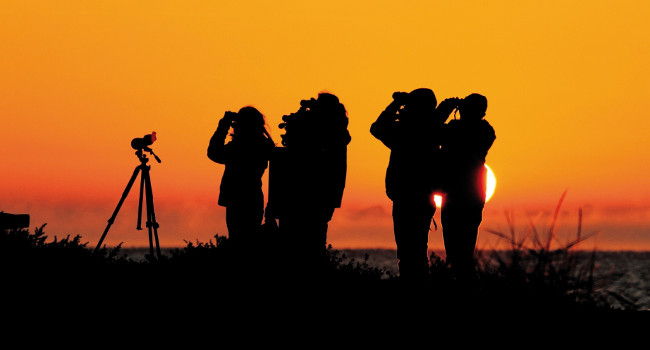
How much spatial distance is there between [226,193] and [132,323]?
3913mm

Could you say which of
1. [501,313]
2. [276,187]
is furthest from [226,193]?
[501,313]

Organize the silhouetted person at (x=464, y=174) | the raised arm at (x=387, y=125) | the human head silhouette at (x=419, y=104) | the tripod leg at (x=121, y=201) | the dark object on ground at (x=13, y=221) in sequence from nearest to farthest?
the raised arm at (x=387, y=125), the human head silhouette at (x=419, y=104), the silhouetted person at (x=464, y=174), the dark object on ground at (x=13, y=221), the tripod leg at (x=121, y=201)

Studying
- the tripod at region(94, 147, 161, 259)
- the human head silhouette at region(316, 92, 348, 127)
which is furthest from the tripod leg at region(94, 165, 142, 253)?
the human head silhouette at region(316, 92, 348, 127)

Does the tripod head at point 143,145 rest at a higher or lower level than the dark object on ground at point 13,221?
higher

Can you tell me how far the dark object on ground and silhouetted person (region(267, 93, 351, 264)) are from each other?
4.14m

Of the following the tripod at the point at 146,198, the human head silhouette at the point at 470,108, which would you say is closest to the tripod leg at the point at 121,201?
the tripod at the point at 146,198

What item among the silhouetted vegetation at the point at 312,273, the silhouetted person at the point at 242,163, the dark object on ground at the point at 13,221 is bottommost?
the silhouetted vegetation at the point at 312,273

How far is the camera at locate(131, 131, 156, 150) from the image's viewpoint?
46.8 ft

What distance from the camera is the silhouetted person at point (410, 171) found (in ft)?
33.8

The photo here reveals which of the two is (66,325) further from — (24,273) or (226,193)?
(226,193)

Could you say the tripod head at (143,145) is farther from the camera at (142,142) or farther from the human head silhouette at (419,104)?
the human head silhouette at (419,104)

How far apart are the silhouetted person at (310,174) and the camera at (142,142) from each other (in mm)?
3760

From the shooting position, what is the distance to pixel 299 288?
1001 centimetres

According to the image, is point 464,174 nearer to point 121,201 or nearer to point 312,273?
point 312,273
